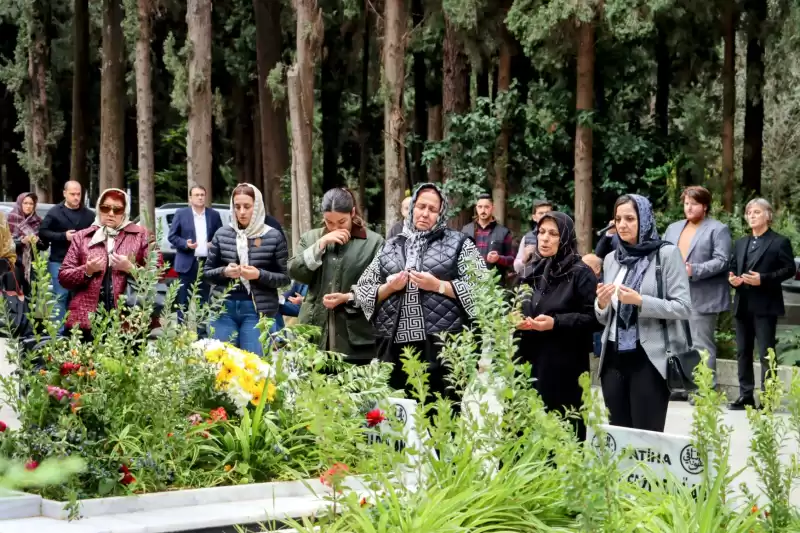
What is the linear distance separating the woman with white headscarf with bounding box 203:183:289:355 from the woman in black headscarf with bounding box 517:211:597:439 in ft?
8.85

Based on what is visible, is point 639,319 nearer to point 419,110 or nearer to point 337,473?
point 337,473

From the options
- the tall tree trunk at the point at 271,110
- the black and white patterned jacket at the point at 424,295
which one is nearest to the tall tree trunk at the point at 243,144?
the tall tree trunk at the point at 271,110

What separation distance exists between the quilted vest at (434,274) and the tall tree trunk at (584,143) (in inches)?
514

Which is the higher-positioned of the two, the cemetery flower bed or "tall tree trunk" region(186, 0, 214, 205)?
"tall tree trunk" region(186, 0, 214, 205)

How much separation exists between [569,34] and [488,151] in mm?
4301

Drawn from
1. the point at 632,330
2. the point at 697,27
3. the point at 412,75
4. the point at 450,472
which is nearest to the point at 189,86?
the point at 697,27

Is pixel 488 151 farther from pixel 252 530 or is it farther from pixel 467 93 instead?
pixel 252 530

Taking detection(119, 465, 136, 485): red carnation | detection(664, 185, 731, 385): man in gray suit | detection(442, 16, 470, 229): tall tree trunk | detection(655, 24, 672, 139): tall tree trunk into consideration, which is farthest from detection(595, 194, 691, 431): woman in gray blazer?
detection(655, 24, 672, 139): tall tree trunk

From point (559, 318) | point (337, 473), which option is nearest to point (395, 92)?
point (559, 318)

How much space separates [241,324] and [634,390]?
3.64m

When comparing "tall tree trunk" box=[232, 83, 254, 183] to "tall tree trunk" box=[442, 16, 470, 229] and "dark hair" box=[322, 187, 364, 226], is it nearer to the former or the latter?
"tall tree trunk" box=[442, 16, 470, 229]

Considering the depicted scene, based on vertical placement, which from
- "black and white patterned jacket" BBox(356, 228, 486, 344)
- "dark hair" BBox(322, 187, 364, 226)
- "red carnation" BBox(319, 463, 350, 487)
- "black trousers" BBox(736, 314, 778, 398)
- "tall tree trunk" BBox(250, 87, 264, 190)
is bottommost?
"black trousers" BBox(736, 314, 778, 398)

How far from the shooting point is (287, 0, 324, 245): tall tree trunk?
22828mm

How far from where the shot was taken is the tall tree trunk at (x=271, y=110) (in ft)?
110
